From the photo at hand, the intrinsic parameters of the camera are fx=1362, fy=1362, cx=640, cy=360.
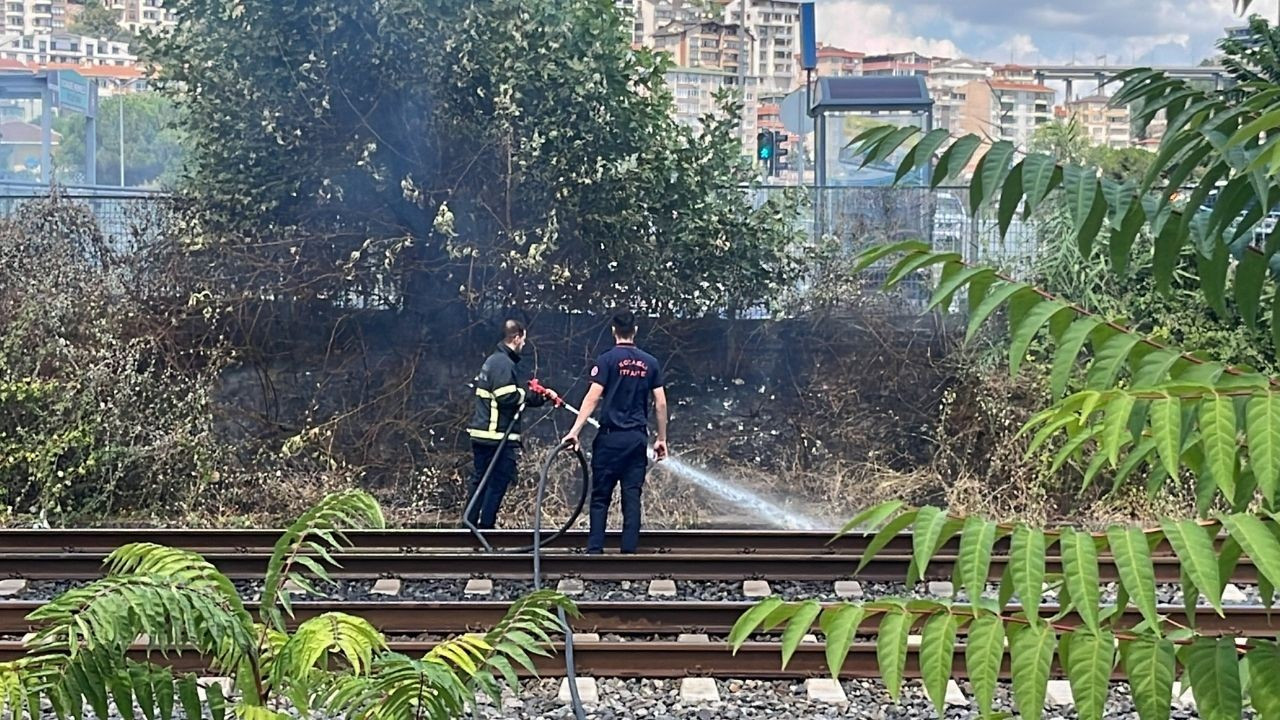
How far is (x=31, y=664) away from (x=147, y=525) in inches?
430

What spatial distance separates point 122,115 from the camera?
37844mm

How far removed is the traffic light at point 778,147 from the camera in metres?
21.5

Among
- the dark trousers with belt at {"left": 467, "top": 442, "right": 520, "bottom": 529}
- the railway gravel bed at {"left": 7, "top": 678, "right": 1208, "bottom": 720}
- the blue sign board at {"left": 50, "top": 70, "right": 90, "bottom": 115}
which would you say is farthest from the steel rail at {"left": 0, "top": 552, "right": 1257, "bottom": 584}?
the blue sign board at {"left": 50, "top": 70, "right": 90, "bottom": 115}

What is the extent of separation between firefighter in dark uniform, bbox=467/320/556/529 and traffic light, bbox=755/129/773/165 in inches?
310

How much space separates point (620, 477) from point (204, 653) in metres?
7.67

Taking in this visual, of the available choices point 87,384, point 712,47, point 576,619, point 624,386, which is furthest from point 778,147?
A: point 712,47

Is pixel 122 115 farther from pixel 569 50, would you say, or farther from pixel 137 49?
pixel 569 50

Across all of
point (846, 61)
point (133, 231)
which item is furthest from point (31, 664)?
point (846, 61)

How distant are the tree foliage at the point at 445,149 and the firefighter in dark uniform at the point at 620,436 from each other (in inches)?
187

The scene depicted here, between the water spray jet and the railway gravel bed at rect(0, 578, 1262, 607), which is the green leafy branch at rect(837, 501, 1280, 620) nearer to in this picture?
the railway gravel bed at rect(0, 578, 1262, 607)

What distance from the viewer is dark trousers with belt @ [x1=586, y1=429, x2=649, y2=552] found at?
35.4 ft

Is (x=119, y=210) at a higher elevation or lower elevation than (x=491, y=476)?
higher

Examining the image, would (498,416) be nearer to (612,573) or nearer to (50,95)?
(612,573)

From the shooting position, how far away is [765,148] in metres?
19.5
